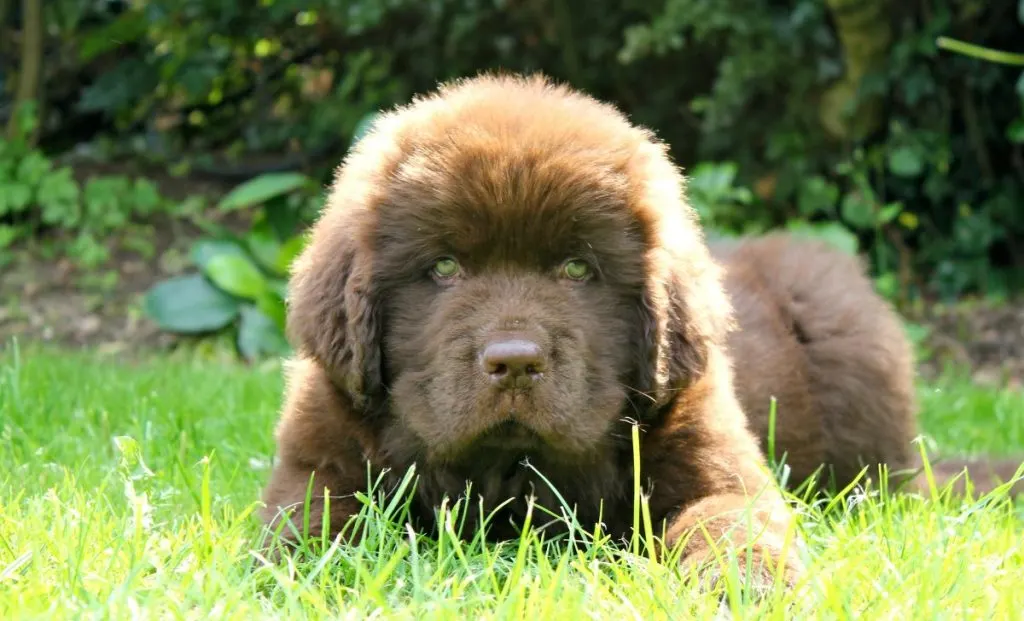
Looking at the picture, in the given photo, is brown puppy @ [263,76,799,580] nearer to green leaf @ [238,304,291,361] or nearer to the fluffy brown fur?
the fluffy brown fur

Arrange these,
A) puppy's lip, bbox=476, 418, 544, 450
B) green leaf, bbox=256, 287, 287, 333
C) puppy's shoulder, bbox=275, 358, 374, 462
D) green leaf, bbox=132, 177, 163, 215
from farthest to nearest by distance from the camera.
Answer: green leaf, bbox=132, 177, 163, 215 → green leaf, bbox=256, 287, 287, 333 → puppy's shoulder, bbox=275, 358, 374, 462 → puppy's lip, bbox=476, 418, 544, 450

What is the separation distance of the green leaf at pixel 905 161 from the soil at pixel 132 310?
2.82 feet

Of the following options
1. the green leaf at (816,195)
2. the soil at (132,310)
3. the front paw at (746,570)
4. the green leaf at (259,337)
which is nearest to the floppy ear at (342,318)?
the front paw at (746,570)

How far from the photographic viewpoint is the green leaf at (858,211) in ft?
22.9

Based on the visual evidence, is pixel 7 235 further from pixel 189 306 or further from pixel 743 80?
pixel 743 80

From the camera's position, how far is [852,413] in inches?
151

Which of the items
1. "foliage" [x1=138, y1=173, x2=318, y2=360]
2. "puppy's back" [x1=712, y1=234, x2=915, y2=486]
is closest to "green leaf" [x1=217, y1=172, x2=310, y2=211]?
"foliage" [x1=138, y1=173, x2=318, y2=360]

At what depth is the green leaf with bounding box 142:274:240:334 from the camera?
6.63 meters

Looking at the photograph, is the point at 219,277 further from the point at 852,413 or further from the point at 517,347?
the point at 517,347

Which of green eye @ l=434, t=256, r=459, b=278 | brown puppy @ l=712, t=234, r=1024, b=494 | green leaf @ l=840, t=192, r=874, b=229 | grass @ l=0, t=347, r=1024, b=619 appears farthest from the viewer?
green leaf @ l=840, t=192, r=874, b=229

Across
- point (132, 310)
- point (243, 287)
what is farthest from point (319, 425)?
point (132, 310)

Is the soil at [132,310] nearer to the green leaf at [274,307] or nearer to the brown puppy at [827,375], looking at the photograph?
the green leaf at [274,307]

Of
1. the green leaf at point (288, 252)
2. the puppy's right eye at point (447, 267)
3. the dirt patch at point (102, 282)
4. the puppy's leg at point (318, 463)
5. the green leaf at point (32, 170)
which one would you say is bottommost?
the dirt patch at point (102, 282)

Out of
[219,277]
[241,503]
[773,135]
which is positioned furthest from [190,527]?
[773,135]
